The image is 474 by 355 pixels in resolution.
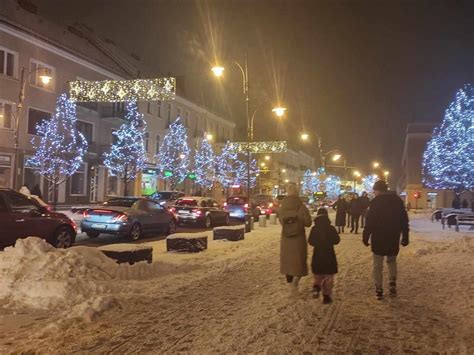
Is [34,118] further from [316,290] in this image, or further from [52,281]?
[316,290]

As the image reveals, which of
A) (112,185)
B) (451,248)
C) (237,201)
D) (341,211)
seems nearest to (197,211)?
(341,211)

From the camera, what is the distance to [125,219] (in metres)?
17.7

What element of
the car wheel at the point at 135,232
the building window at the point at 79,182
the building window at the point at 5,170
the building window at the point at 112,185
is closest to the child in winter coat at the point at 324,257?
the car wheel at the point at 135,232

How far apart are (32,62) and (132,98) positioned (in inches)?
537

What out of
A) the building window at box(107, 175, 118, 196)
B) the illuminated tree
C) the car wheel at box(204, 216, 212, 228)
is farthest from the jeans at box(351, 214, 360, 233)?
the building window at box(107, 175, 118, 196)

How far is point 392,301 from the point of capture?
826cm

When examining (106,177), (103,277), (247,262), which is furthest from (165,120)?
(103,277)

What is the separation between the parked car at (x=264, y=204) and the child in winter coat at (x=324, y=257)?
29444 mm

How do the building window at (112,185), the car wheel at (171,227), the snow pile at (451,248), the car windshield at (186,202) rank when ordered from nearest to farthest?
the snow pile at (451,248)
the car wheel at (171,227)
the car windshield at (186,202)
the building window at (112,185)

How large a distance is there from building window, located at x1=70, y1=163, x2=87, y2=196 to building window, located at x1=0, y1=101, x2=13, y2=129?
7619mm

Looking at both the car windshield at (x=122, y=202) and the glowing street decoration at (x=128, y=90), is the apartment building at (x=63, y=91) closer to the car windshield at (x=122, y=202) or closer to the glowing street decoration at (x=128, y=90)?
the glowing street decoration at (x=128, y=90)

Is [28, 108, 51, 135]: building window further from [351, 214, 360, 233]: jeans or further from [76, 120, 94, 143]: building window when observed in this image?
[351, 214, 360, 233]: jeans

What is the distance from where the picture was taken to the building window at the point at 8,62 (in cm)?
3175

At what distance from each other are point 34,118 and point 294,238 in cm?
3030
